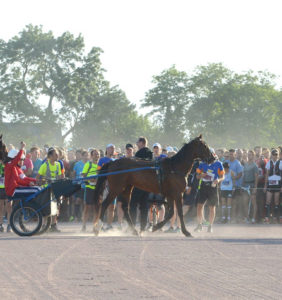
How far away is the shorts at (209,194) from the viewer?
63.2 feet

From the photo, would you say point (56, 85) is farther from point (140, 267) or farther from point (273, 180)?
point (140, 267)

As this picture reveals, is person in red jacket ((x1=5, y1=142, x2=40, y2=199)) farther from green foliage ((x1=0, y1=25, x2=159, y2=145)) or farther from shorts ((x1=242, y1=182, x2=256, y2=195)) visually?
green foliage ((x1=0, y1=25, x2=159, y2=145))

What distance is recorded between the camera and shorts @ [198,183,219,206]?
19266 mm

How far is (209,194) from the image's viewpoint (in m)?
19.3

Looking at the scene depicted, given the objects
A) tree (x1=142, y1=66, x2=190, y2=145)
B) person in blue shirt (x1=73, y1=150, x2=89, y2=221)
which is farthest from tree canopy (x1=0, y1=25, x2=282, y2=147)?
person in blue shirt (x1=73, y1=150, x2=89, y2=221)

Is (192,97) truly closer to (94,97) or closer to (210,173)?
(94,97)

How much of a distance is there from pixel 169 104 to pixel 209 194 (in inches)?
2853

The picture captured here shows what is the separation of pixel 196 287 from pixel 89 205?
11015 mm

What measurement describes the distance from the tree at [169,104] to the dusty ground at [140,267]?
72402 mm

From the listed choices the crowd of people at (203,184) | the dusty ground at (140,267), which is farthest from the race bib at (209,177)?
the dusty ground at (140,267)

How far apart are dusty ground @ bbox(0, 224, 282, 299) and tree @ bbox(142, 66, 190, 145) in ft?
238

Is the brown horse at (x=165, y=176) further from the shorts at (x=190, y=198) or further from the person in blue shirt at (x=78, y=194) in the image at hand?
the person in blue shirt at (x=78, y=194)

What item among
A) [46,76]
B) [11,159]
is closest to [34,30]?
[46,76]

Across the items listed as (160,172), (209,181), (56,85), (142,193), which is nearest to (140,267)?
(160,172)
